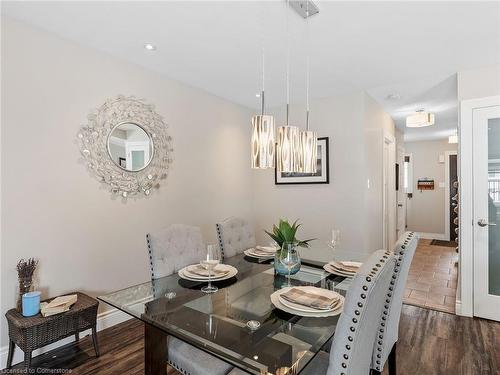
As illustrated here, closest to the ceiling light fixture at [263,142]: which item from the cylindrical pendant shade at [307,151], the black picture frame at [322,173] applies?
the cylindrical pendant shade at [307,151]

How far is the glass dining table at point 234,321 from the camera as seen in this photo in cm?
115

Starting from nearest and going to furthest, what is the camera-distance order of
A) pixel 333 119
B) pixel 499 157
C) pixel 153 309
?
pixel 153 309 < pixel 499 157 < pixel 333 119

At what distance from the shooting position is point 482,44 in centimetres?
240

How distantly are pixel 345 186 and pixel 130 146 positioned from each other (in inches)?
101

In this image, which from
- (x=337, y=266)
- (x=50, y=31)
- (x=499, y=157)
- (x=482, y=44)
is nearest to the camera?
(x=337, y=266)

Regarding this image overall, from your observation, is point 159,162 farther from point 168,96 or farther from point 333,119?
point 333,119

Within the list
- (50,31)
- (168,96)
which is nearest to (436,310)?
(168,96)

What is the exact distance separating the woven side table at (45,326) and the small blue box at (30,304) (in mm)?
36

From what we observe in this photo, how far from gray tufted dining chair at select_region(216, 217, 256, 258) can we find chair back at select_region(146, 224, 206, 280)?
0.78ft

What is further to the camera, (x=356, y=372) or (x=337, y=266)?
(x=337, y=266)

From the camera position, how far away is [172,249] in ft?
7.11

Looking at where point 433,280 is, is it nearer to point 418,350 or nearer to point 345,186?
point 345,186

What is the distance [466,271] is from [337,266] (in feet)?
5.86

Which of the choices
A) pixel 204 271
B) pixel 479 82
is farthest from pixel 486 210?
pixel 204 271
